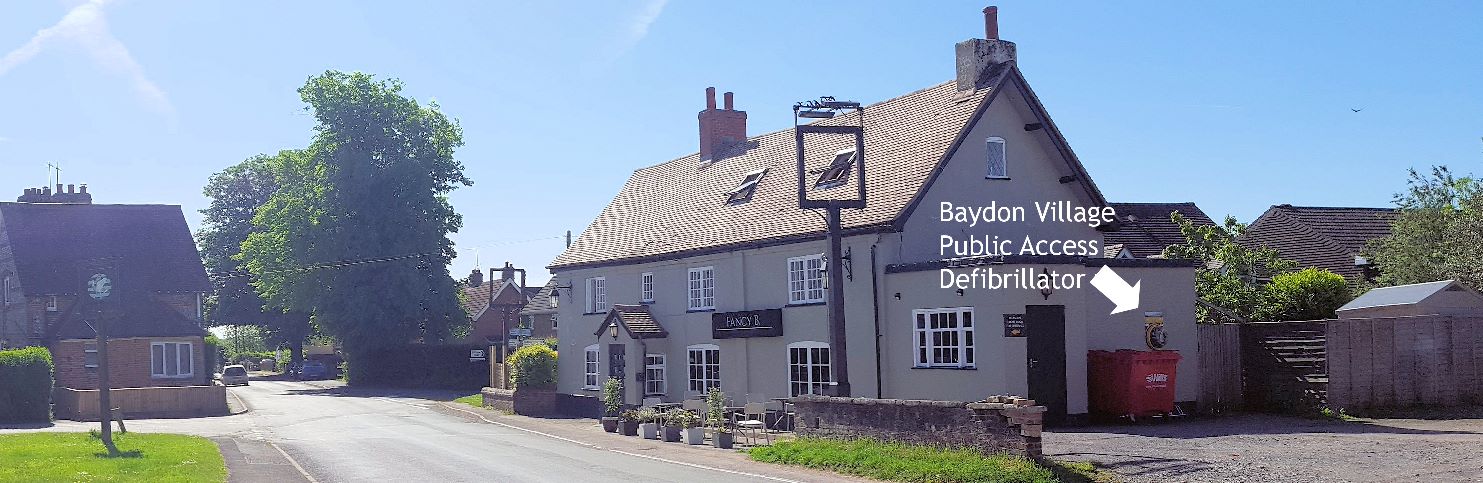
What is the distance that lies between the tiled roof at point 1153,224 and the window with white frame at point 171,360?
3691 cm

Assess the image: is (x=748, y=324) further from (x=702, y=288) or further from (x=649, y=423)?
(x=649, y=423)

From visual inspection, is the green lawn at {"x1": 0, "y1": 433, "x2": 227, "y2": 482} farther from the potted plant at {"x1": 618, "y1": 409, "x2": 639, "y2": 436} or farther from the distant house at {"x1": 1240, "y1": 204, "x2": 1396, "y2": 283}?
the distant house at {"x1": 1240, "y1": 204, "x2": 1396, "y2": 283}

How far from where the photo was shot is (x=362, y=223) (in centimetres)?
6112

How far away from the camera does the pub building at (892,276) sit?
82.0 feet

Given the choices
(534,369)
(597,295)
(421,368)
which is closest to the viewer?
(597,295)

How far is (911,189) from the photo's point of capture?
89.0ft

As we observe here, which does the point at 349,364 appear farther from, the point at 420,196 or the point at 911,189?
the point at 911,189

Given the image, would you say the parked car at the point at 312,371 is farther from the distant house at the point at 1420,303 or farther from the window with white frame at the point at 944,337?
the distant house at the point at 1420,303

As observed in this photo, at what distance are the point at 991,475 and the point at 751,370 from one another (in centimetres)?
1400

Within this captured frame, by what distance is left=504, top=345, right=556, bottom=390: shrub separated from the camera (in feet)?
130

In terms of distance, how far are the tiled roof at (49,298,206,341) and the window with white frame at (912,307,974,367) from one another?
1482 inches

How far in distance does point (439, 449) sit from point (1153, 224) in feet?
108

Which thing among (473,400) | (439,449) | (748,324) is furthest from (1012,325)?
(473,400)

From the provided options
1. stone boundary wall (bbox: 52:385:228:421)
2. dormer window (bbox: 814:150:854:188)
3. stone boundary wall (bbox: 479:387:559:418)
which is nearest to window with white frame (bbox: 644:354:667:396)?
stone boundary wall (bbox: 479:387:559:418)
